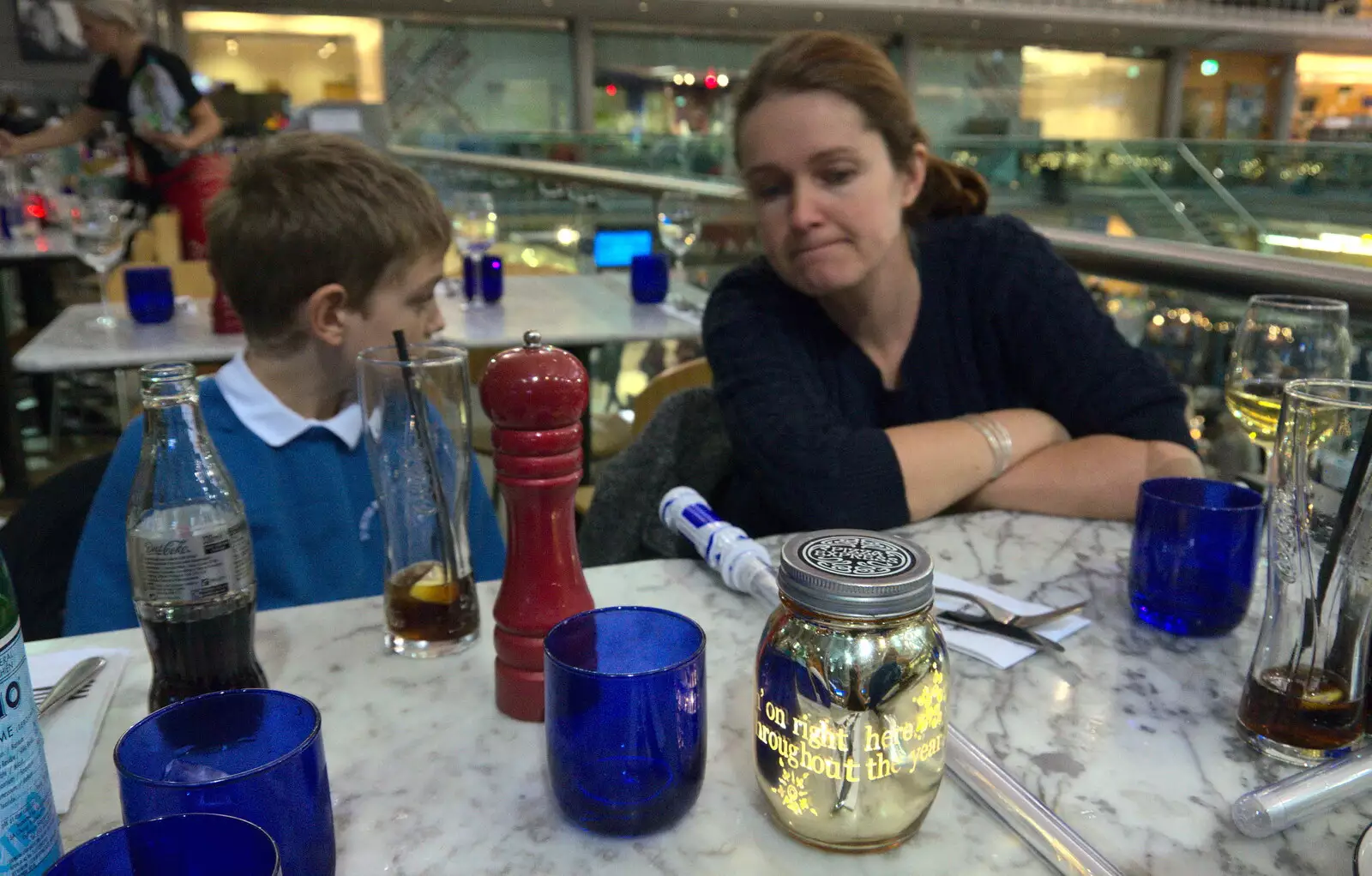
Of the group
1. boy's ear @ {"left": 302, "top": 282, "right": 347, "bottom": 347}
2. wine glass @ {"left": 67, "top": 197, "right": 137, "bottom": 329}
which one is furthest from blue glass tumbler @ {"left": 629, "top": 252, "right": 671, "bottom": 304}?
boy's ear @ {"left": 302, "top": 282, "right": 347, "bottom": 347}

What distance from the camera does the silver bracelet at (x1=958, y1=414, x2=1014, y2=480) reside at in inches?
42.6

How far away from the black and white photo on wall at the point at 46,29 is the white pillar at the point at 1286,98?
14208 millimetres

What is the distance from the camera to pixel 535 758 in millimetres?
577

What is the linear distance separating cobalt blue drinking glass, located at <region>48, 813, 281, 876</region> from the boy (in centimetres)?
71

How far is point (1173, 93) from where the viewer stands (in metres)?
13.8

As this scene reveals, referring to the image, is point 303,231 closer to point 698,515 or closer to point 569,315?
point 698,515

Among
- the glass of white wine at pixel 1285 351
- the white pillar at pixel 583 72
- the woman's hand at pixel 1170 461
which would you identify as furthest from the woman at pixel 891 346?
the white pillar at pixel 583 72

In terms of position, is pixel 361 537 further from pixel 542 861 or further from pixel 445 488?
pixel 542 861

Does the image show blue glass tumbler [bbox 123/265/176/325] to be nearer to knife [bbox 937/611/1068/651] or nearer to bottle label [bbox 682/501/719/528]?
bottle label [bbox 682/501/719/528]

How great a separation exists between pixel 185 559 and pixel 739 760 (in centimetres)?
37

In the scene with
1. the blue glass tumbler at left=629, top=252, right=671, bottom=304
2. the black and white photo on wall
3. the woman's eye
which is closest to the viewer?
the woman's eye

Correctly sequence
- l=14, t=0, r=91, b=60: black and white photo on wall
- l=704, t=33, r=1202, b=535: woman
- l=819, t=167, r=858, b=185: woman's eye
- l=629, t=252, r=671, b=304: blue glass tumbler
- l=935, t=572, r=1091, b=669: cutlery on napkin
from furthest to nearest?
1. l=14, t=0, r=91, b=60: black and white photo on wall
2. l=629, t=252, r=671, b=304: blue glass tumbler
3. l=819, t=167, r=858, b=185: woman's eye
4. l=704, t=33, r=1202, b=535: woman
5. l=935, t=572, r=1091, b=669: cutlery on napkin

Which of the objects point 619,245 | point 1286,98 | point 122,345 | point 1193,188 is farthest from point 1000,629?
point 1286,98

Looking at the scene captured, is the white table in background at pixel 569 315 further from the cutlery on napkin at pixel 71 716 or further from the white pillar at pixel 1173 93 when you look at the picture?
the white pillar at pixel 1173 93
